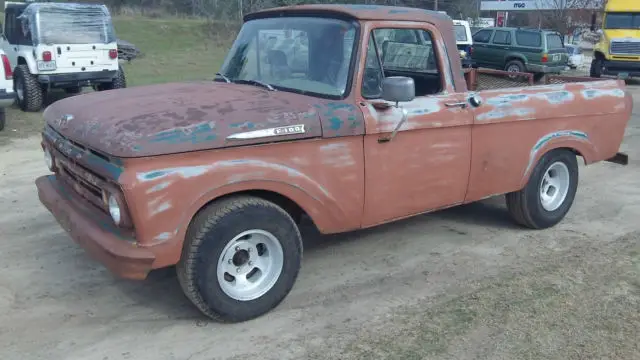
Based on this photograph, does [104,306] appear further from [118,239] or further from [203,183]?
[203,183]

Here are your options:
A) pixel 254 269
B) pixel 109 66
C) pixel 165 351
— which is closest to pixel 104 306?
pixel 165 351

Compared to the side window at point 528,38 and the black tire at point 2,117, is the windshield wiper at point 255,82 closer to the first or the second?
the black tire at point 2,117

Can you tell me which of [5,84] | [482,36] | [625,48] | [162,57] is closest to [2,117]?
[5,84]

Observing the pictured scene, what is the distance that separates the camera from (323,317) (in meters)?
4.05

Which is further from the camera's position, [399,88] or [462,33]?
[462,33]

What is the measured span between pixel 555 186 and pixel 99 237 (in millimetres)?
4275

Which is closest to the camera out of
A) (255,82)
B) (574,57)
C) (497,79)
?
(255,82)

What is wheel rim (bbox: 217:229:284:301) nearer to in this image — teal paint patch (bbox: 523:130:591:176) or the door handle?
the door handle

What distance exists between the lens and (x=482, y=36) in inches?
897

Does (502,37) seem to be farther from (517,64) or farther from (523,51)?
(517,64)

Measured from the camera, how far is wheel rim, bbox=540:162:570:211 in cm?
582

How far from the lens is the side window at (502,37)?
850 inches

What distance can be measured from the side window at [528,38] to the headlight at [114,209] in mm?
19859

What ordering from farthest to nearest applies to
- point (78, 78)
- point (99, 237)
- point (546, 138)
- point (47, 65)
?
point (78, 78)
point (47, 65)
point (546, 138)
point (99, 237)
